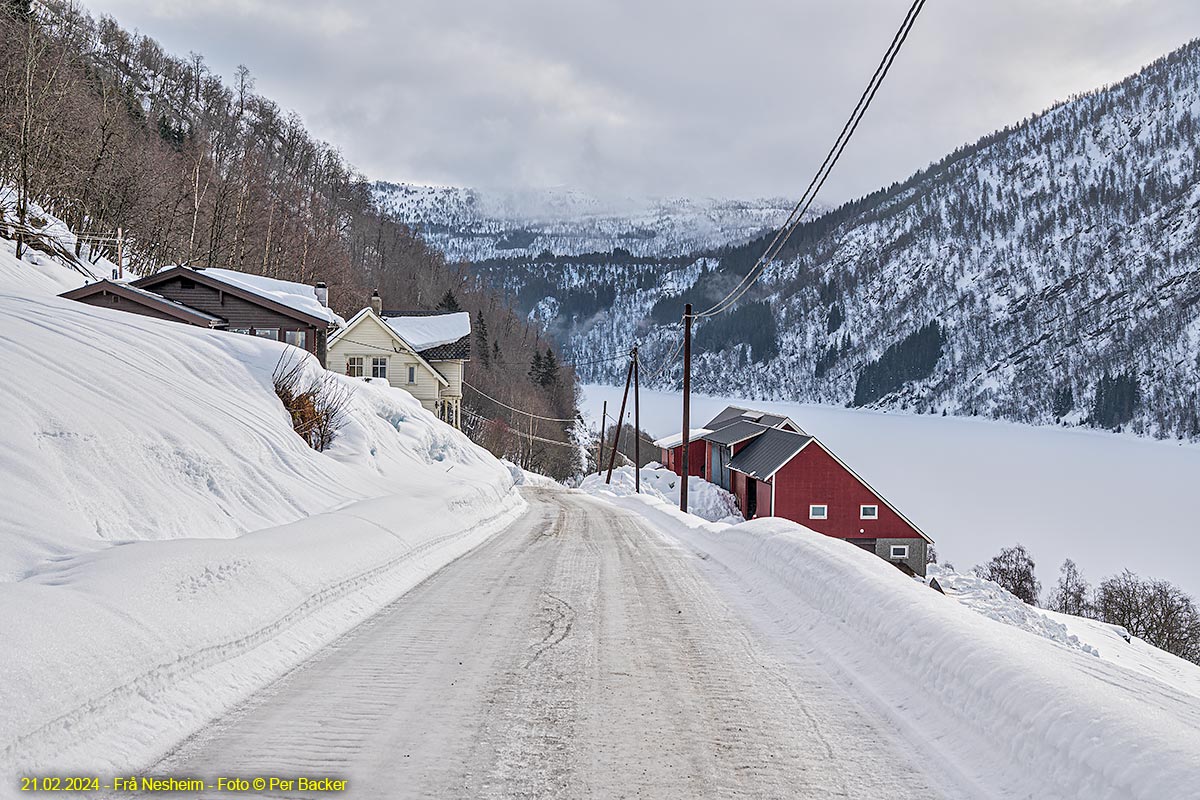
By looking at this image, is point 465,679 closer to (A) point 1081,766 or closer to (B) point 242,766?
(B) point 242,766

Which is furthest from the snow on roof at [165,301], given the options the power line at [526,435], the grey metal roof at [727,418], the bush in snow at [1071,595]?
the bush in snow at [1071,595]

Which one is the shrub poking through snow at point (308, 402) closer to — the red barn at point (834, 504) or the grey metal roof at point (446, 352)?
the red barn at point (834, 504)

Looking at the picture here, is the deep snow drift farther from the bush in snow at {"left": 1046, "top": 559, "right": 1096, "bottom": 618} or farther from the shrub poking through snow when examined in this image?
the bush in snow at {"left": 1046, "top": 559, "right": 1096, "bottom": 618}

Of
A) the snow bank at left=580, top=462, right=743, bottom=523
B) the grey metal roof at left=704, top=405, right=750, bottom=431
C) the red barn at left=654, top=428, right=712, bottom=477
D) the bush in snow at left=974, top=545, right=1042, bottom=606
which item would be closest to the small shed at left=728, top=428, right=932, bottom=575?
the snow bank at left=580, top=462, right=743, bottom=523

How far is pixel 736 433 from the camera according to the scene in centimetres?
5200

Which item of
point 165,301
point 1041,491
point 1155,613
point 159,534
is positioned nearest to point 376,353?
point 165,301

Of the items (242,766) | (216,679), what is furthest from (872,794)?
(216,679)

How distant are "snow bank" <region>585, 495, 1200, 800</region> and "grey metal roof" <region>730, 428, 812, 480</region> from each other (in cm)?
3473

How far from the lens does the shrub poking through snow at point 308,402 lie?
1473 cm

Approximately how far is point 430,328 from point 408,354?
8.19 meters

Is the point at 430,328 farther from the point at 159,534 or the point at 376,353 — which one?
the point at 159,534

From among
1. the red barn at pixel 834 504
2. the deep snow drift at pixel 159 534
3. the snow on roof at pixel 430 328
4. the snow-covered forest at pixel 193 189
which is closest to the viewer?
the deep snow drift at pixel 159 534

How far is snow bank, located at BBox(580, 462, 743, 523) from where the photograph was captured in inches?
1853

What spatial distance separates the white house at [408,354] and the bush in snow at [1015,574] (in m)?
33.0
